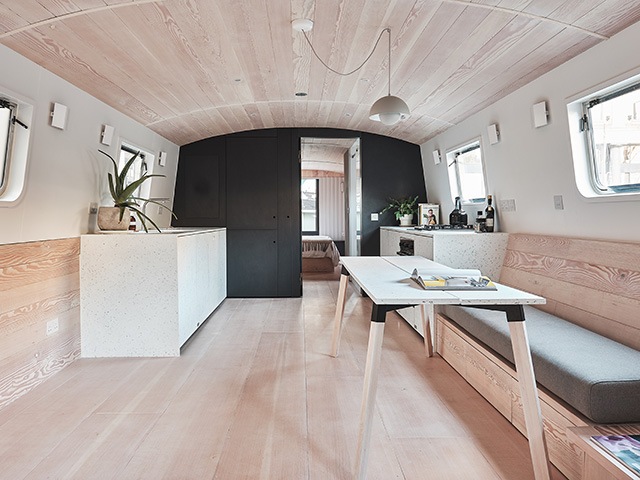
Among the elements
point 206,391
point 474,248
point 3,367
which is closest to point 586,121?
point 474,248

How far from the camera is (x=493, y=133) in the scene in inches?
155

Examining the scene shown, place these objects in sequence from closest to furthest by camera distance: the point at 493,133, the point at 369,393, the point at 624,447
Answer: the point at 624,447 → the point at 369,393 → the point at 493,133

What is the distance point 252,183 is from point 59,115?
3.28 meters

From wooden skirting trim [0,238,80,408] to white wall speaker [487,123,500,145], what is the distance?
3.61 meters

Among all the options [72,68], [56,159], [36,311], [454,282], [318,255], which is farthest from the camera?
[318,255]

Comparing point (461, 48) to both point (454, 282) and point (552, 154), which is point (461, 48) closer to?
point (552, 154)

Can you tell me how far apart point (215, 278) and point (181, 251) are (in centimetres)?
162

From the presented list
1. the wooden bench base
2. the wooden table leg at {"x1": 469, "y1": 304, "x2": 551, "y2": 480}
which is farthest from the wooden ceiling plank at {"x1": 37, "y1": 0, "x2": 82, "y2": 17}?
the wooden bench base

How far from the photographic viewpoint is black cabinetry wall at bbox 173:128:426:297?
6.18m

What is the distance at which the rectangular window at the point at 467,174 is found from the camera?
4882 mm

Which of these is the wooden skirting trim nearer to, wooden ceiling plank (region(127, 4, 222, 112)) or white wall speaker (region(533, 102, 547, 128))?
wooden ceiling plank (region(127, 4, 222, 112))

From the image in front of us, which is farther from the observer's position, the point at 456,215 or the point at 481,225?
the point at 456,215

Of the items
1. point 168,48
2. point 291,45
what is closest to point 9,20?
point 168,48

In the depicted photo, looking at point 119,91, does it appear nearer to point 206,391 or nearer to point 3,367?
point 3,367
